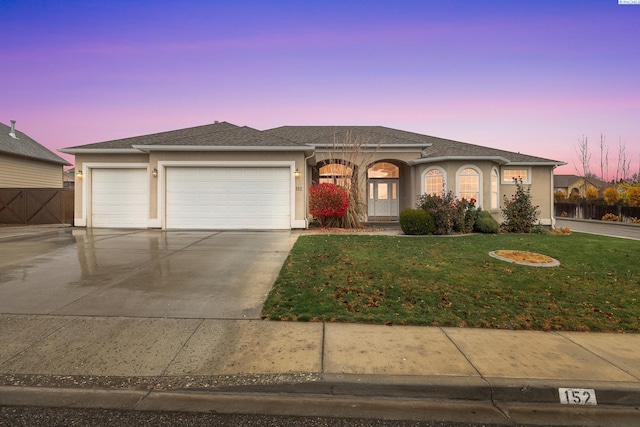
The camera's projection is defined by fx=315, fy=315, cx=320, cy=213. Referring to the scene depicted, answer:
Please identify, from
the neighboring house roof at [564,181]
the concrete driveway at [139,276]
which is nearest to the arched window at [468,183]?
the concrete driveway at [139,276]

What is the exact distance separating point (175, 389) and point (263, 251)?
5969 millimetres

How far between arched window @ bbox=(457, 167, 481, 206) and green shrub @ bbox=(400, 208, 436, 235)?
420 cm

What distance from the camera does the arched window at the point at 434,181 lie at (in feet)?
51.9

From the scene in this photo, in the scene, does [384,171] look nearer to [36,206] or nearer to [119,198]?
[119,198]

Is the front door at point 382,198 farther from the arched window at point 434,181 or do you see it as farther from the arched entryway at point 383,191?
the arched window at point 434,181

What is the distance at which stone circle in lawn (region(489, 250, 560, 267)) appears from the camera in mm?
7254

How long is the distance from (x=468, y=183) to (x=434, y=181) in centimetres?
159

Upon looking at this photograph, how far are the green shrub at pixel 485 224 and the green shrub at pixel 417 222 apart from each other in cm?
233

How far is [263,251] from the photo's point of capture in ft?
28.5

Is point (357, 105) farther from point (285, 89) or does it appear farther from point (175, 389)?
point (175, 389)

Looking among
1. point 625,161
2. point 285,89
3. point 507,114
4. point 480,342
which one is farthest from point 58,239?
point 625,161

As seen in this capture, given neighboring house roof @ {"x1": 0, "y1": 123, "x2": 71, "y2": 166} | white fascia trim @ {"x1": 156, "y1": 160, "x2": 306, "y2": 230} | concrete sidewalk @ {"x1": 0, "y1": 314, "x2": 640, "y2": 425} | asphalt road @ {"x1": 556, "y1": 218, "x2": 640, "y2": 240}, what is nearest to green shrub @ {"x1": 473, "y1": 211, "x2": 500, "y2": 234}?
asphalt road @ {"x1": 556, "y1": 218, "x2": 640, "y2": 240}

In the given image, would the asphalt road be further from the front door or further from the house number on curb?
the house number on curb

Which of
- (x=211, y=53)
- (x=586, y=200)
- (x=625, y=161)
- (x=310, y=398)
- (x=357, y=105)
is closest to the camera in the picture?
(x=310, y=398)
